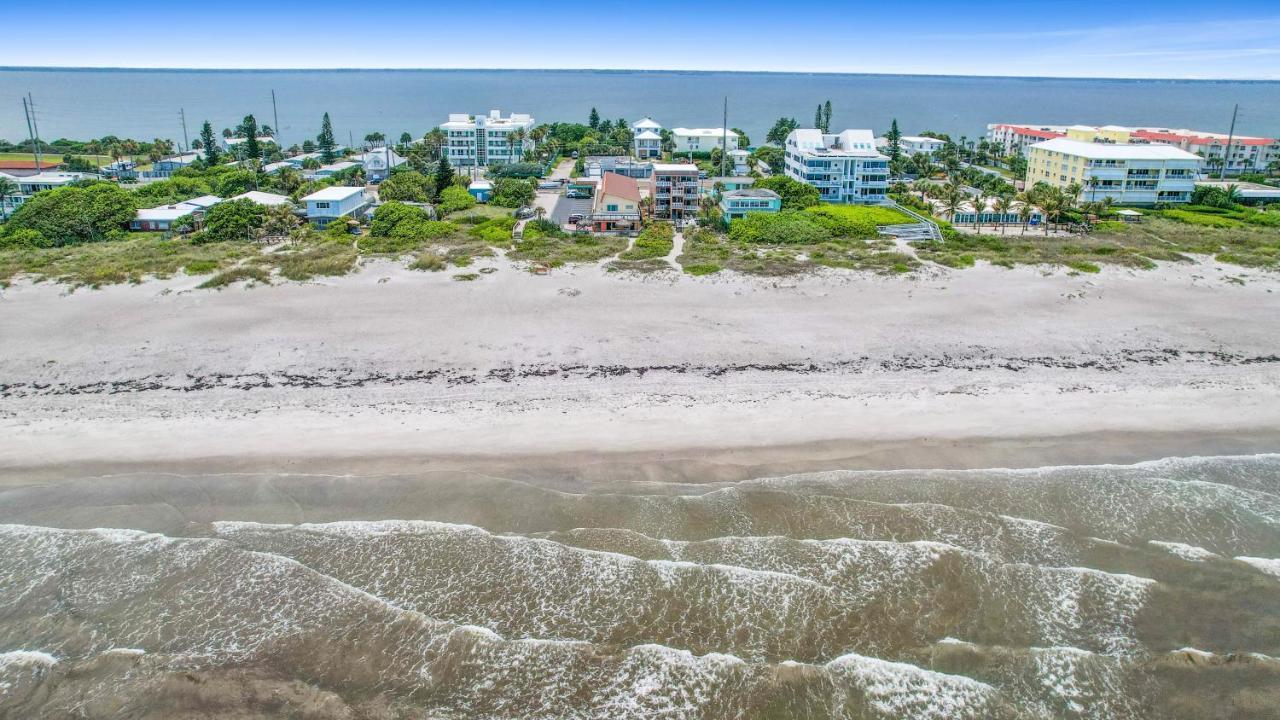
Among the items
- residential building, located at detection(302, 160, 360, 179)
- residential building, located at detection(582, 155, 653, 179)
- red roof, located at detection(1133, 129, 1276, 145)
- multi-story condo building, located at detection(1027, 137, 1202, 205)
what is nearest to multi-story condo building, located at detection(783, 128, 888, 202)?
residential building, located at detection(582, 155, 653, 179)

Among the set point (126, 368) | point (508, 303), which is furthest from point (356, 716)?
point (508, 303)

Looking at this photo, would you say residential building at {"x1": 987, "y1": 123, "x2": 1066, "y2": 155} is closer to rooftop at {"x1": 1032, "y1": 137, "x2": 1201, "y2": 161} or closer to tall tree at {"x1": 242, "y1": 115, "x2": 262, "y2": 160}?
rooftop at {"x1": 1032, "y1": 137, "x2": 1201, "y2": 161}

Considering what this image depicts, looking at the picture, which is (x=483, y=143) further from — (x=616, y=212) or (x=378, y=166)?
(x=616, y=212)

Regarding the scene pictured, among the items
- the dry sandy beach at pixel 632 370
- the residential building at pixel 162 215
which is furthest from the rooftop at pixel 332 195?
the dry sandy beach at pixel 632 370

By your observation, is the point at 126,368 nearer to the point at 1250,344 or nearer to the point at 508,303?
the point at 508,303

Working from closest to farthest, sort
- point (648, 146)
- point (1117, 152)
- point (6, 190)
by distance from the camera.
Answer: point (6, 190) < point (1117, 152) < point (648, 146)

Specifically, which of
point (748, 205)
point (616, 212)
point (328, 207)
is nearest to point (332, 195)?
point (328, 207)
